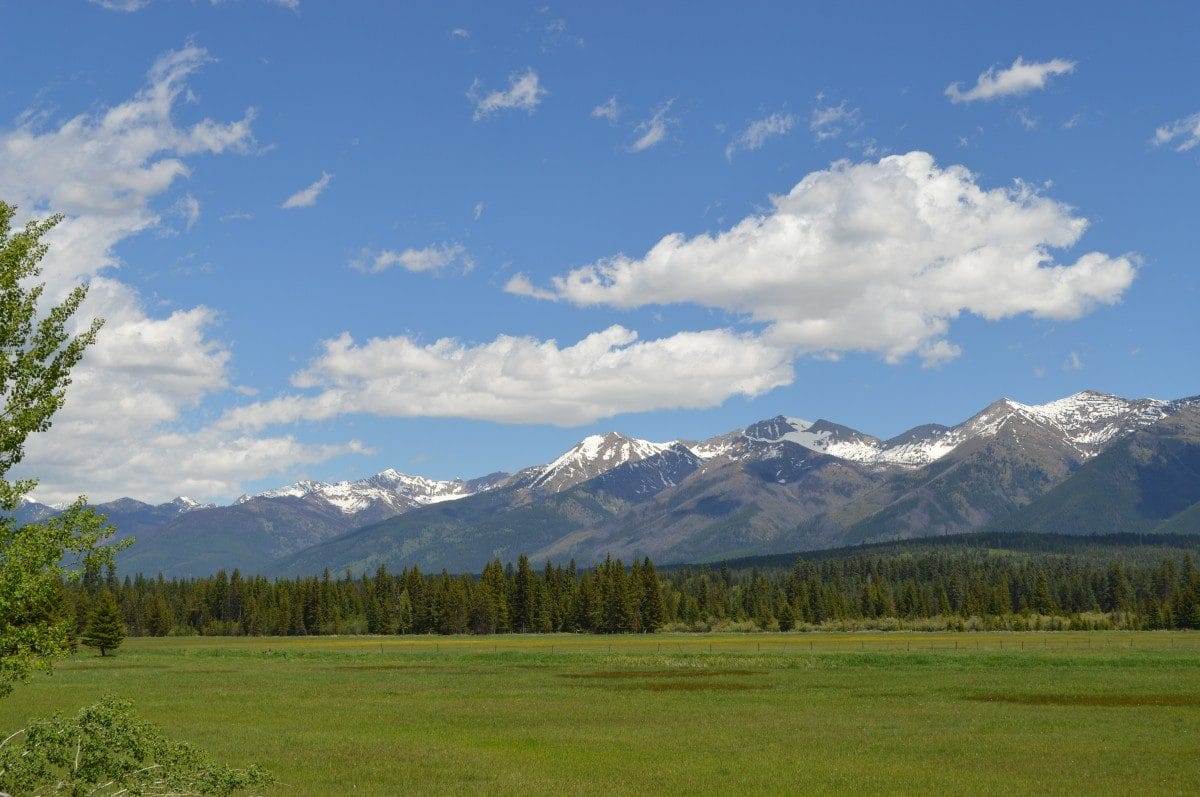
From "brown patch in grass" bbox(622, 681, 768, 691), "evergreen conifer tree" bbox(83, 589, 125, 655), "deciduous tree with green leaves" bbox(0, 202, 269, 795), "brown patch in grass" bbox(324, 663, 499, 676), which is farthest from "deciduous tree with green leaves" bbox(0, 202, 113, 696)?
"evergreen conifer tree" bbox(83, 589, 125, 655)

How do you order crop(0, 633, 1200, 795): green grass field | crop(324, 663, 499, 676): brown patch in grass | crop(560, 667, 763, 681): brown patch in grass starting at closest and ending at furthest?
crop(0, 633, 1200, 795): green grass field < crop(560, 667, 763, 681): brown patch in grass < crop(324, 663, 499, 676): brown patch in grass

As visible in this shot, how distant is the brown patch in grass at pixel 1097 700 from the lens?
58125 mm

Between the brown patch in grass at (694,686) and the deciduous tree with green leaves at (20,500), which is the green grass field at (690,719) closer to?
the brown patch in grass at (694,686)

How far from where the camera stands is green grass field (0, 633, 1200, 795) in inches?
1465

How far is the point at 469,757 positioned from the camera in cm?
4241

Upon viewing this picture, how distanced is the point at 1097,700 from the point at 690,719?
2509cm

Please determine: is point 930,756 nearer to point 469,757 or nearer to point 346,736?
point 469,757

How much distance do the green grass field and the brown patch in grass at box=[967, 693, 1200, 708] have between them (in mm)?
226

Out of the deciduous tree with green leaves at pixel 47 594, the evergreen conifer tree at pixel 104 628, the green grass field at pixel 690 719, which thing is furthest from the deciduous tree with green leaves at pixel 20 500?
the evergreen conifer tree at pixel 104 628

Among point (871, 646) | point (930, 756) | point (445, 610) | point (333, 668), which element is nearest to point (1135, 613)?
point (871, 646)

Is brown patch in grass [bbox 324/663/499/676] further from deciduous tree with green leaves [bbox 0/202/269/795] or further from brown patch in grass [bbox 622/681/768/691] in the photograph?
deciduous tree with green leaves [bbox 0/202/269/795]

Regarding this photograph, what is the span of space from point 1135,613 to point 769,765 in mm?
174349

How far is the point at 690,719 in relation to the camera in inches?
2126

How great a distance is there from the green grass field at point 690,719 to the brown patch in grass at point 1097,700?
226 mm
